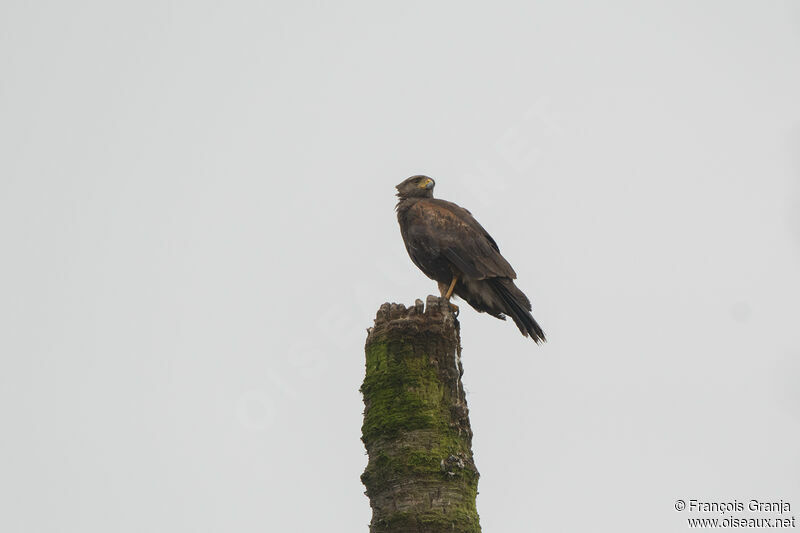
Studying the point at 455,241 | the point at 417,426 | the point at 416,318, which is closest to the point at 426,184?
the point at 455,241

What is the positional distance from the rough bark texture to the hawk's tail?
11.0ft

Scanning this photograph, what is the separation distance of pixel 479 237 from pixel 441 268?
0.63m

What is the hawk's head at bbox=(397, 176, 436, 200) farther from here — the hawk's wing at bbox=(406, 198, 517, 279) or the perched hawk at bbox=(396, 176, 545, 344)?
the hawk's wing at bbox=(406, 198, 517, 279)

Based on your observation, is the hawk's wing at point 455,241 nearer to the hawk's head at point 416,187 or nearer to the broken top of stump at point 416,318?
the hawk's head at point 416,187

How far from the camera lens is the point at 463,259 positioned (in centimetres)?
1058

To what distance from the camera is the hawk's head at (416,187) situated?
12.2 metres

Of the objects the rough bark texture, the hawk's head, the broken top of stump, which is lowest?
the rough bark texture

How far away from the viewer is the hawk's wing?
414 inches

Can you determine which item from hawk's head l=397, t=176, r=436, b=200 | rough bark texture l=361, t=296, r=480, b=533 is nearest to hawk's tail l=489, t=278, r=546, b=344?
hawk's head l=397, t=176, r=436, b=200

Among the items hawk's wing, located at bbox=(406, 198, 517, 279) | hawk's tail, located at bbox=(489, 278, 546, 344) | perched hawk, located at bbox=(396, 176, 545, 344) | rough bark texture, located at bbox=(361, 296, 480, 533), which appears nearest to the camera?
rough bark texture, located at bbox=(361, 296, 480, 533)

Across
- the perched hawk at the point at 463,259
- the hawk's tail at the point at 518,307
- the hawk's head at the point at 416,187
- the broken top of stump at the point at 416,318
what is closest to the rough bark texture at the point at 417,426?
the broken top of stump at the point at 416,318

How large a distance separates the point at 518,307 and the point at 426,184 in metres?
2.85

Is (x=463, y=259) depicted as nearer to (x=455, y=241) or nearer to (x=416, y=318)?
(x=455, y=241)

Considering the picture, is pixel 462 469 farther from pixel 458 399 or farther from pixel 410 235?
pixel 410 235
